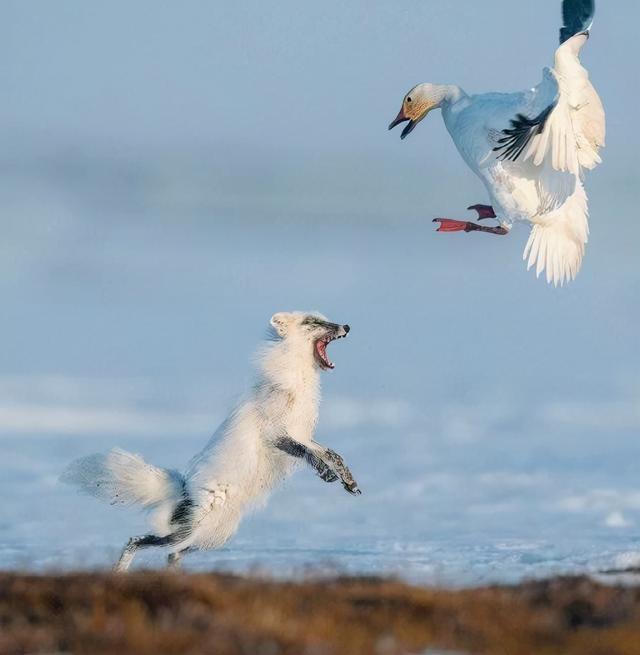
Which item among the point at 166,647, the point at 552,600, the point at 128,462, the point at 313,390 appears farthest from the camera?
the point at 313,390

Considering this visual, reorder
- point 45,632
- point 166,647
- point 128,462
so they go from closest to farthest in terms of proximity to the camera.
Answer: point 166,647, point 45,632, point 128,462

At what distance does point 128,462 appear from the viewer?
1108 centimetres

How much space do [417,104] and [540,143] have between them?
3.59 metres

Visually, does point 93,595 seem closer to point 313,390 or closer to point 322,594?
point 322,594

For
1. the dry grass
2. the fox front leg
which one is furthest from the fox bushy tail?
the dry grass

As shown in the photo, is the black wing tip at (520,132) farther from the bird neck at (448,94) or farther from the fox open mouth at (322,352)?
the fox open mouth at (322,352)

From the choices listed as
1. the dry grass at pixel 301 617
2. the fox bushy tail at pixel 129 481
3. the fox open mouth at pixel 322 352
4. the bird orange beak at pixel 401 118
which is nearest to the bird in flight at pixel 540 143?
the bird orange beak at pixel 401 118

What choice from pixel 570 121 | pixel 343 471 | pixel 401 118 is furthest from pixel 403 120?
pixel 343 471

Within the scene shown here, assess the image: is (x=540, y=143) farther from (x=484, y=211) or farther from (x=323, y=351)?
(x=323, y=351)

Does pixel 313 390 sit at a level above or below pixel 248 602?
above

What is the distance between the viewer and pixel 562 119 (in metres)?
14.2

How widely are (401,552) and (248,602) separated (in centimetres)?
683

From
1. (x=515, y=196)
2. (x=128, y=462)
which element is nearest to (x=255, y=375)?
(x=128, y=462)

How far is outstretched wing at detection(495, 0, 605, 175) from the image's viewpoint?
14.0 m
